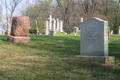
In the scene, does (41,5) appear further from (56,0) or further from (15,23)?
(15,23)

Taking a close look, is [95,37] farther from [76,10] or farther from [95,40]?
[76,10]

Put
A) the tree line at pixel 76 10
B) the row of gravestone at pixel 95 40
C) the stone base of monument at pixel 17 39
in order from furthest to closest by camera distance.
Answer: the tree line at pixel 76 10
the stone base of monument at pixel 17 39
the row of gravestone at pixel 95 40

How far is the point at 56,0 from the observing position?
49.9 meters

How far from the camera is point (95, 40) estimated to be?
673cm

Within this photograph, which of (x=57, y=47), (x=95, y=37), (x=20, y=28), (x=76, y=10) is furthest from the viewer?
(x=76, y=10)

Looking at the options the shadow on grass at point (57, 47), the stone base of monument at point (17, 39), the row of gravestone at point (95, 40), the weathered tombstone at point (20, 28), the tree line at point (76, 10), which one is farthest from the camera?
the tree line at point (76, 10)

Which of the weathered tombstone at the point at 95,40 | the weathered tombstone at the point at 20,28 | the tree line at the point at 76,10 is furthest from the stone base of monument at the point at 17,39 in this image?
the tree line at the point at 76,10

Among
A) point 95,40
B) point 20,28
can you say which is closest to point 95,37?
point 95,40

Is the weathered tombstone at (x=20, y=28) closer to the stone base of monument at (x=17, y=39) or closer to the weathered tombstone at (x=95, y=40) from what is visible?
the stone base of monument at (x=17, y=39)

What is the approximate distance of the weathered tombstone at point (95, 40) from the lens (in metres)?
6.55

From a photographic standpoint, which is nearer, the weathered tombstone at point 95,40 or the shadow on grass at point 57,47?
the weathered tombstone at point 95,40

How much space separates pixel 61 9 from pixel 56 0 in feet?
15.4

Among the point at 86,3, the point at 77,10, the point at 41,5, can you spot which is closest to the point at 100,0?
the point at 86,3

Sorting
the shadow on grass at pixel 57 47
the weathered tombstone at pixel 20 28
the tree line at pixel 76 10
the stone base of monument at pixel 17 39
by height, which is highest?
the tree line at pixel 76 10
